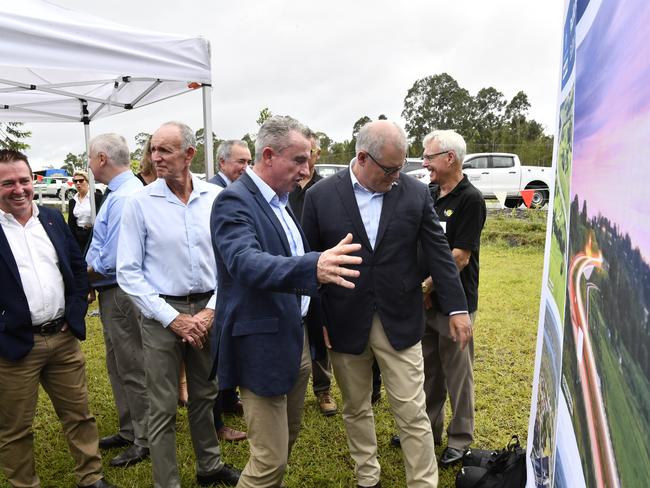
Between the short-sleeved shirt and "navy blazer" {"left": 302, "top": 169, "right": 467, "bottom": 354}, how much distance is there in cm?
36

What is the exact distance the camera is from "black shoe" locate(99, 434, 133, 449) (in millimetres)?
3385

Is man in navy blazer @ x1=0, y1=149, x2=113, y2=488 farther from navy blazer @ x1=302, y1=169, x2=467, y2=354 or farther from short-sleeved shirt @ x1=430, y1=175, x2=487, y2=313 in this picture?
short-sleeved shirt @ x1=430, y1=175, x2=487, y2=313

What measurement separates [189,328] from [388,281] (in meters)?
1.03

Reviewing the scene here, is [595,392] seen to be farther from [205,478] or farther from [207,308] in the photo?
[205,478]

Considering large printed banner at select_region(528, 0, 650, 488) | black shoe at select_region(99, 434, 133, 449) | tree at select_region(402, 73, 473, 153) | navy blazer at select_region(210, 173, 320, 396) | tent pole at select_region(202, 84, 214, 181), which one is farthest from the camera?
tree at select_region(402, 73, 473, 153)

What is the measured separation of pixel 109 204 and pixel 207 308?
3.50 feet

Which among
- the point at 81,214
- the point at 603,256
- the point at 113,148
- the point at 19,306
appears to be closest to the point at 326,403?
the point at 19,306

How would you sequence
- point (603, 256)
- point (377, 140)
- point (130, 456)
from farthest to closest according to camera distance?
point (130, 456) < point (377, 140) < point (603, 256)

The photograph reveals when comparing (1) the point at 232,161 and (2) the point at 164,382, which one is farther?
(1) the point at 232,161

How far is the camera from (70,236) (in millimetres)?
2885

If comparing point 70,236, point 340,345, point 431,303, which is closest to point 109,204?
point 70,236

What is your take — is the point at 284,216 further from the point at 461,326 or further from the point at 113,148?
the point at 113,148

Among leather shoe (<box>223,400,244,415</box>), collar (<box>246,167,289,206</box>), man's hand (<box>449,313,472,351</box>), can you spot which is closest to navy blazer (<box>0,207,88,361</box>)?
collar (<box>246,167,289,206</box>)

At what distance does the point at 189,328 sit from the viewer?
256cm
